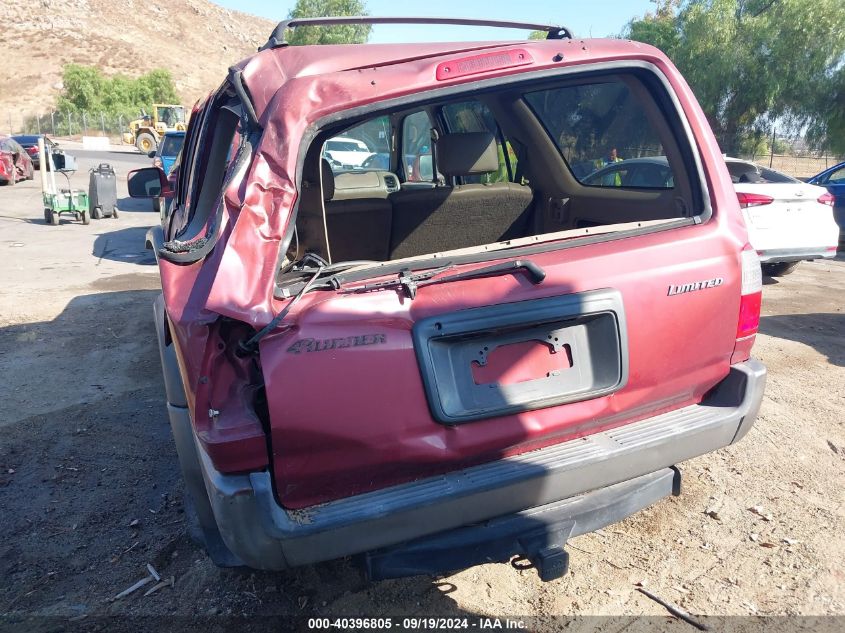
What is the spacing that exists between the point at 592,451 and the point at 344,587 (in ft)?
4.08

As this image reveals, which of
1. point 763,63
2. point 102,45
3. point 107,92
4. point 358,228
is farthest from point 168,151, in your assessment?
point 102,45

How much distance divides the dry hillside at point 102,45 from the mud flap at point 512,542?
70507 mm

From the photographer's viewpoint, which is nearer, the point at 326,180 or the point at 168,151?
the point at 326,180

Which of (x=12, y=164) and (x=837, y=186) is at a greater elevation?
(x=837, y=186)

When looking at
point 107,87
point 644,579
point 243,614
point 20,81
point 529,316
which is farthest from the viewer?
point 20,81

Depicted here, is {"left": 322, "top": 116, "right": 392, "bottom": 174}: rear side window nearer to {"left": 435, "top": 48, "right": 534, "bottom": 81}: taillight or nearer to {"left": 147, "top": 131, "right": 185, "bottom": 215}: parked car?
{"left": 435, "top": 48, "right": 534, "bottom": 81}: taillight

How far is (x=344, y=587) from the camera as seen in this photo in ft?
9.33

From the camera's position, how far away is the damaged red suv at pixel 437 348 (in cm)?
209

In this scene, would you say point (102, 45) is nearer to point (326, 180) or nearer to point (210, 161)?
point (210, 161)

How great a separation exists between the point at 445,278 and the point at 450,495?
2.39ft

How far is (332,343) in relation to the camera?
2.10 meters

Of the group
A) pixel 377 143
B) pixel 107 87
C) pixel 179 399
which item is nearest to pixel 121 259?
pixel 377 143

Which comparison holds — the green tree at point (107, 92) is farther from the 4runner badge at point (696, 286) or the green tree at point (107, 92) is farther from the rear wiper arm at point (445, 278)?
the 4runner badge at point (696, 286)

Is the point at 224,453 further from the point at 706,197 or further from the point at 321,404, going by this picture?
the point at 706,197
